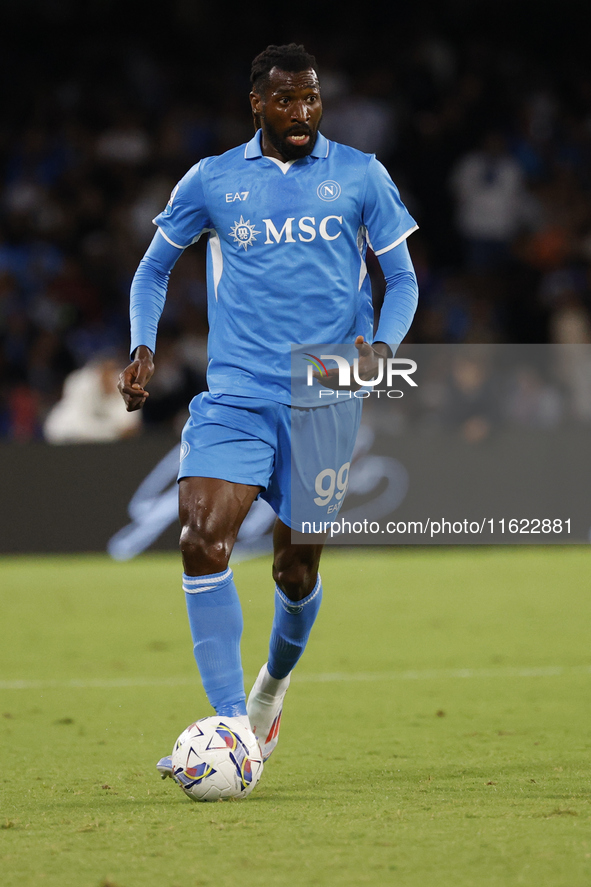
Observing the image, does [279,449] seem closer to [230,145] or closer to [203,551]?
[203,551]

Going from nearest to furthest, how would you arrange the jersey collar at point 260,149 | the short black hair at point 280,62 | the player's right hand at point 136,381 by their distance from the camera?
the player's right hand at point 136,381
the short black hair at point 280,62
the jersey collar at point 260,149

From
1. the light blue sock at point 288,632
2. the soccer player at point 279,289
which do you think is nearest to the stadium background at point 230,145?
the light blue sock at point 288,632

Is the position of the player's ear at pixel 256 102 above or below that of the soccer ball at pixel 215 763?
above

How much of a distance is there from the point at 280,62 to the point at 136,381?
114cm

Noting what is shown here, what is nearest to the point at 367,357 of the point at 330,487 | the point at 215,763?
the point at 330,487

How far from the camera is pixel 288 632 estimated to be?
429 cm

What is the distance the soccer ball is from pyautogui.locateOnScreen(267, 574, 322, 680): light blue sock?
65 centimetres

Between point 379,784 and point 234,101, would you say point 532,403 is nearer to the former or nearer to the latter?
point 234,101

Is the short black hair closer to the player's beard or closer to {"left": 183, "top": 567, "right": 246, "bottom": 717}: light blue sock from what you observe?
the player's beard

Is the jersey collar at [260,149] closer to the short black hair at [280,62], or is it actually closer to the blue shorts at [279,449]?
the short black hair at [280,62]

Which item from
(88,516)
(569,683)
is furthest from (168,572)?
(569,683)

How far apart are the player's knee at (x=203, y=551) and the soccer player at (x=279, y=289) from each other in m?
0.10

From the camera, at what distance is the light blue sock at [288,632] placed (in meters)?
4.28

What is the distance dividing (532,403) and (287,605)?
7495mm
